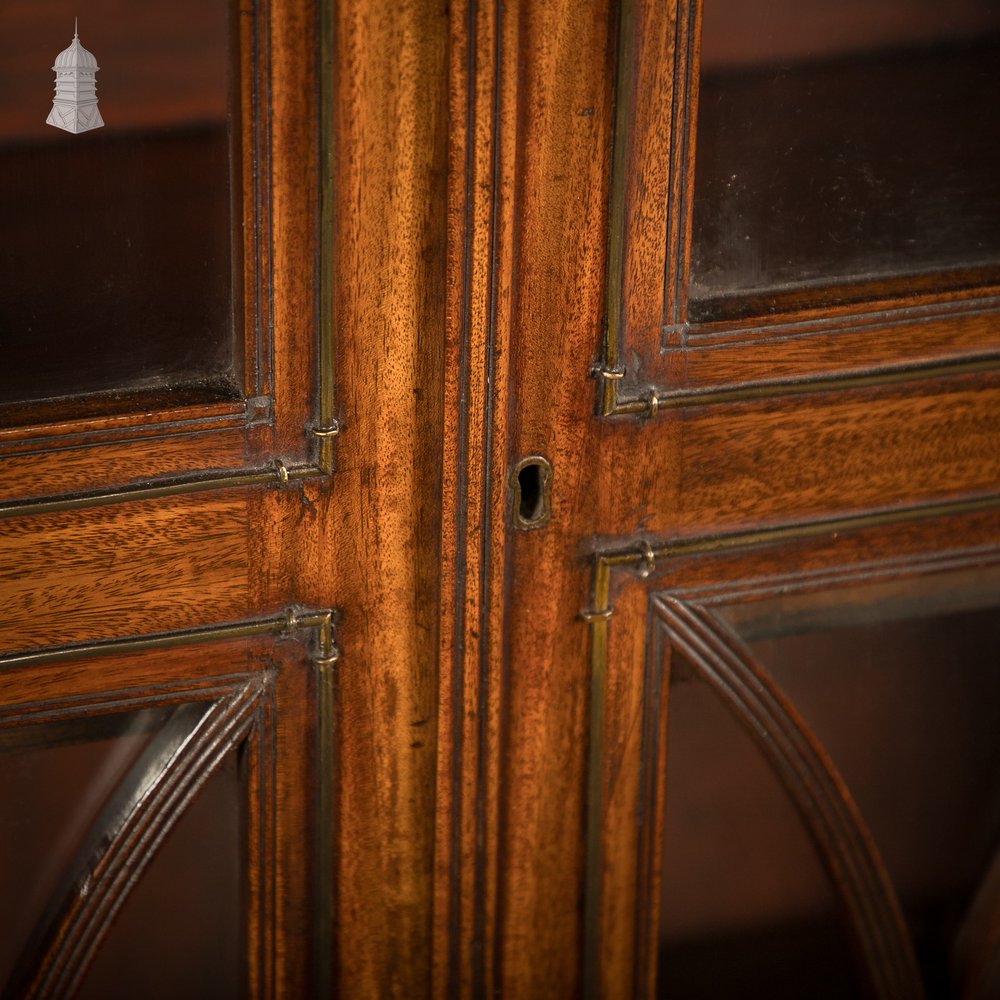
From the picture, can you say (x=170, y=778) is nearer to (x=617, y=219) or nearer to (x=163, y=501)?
(x=163, y=501)

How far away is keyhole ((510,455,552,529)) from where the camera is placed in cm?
123

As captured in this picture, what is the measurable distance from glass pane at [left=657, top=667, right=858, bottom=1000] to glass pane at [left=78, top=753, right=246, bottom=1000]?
348 mm

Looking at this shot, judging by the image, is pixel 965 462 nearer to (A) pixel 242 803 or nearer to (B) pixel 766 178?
(B) pixel 766 178

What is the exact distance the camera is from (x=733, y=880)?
145 cm

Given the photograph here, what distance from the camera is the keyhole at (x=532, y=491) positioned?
4.04ft

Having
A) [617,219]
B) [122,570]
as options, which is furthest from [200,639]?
[617,219]

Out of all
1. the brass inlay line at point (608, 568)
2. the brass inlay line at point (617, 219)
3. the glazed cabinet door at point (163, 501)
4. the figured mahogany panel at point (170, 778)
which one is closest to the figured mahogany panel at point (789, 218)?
the brass inlay line at point (617, 219)

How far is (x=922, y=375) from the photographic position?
1.30 metres

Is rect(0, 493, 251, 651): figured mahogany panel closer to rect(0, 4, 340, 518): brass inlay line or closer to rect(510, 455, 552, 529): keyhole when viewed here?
rect(0, 4, 340, 518): brass inlay line

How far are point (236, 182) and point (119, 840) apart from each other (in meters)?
0.49

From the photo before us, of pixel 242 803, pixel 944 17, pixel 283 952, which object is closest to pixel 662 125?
pixel 944 17

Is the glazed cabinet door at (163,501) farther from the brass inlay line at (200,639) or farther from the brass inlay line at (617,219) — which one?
the brass inlay line at (617,219)

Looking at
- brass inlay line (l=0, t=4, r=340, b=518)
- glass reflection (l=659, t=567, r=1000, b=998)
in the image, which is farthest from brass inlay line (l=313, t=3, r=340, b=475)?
glass reflection (l=659, t=567, r=1000, b=998)

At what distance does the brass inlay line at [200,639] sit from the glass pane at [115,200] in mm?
171
